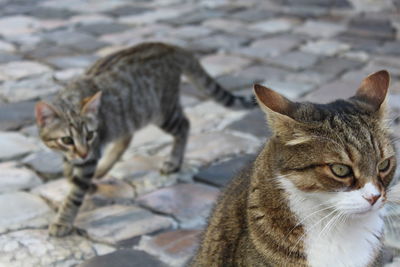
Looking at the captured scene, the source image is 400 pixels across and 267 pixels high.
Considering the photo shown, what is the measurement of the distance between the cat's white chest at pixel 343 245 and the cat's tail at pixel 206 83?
8.22 ft

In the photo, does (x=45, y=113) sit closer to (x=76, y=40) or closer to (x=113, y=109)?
(x=113, y=109)

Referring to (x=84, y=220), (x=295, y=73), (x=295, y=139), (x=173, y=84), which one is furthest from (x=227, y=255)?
(x=295, y=73)

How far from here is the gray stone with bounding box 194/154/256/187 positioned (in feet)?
14.6

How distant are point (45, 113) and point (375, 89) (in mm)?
2272

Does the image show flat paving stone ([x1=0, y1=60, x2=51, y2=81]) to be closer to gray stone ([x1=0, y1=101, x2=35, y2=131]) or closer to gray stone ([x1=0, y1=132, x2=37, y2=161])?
gray stone ([x1=0, y1=101, x2=35, y2=131])

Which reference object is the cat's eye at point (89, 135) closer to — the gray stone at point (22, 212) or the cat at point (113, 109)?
the cat at point (113, 109)

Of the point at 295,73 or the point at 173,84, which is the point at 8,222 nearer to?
the point at 173,84

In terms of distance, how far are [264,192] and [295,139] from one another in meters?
0.27

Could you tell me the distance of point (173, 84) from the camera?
4.82m

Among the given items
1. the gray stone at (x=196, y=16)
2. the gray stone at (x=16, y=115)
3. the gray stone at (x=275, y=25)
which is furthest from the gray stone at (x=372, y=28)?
the gray stone at (x=16, y=115)

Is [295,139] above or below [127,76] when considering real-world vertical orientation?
above

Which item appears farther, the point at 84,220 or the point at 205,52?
the point at 205,52

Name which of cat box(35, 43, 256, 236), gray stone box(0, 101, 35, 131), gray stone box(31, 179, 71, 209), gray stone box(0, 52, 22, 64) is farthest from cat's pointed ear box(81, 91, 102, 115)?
gray stone box(0, 52, 22, 64)

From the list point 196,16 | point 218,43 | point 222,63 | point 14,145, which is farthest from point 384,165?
point 196,16
